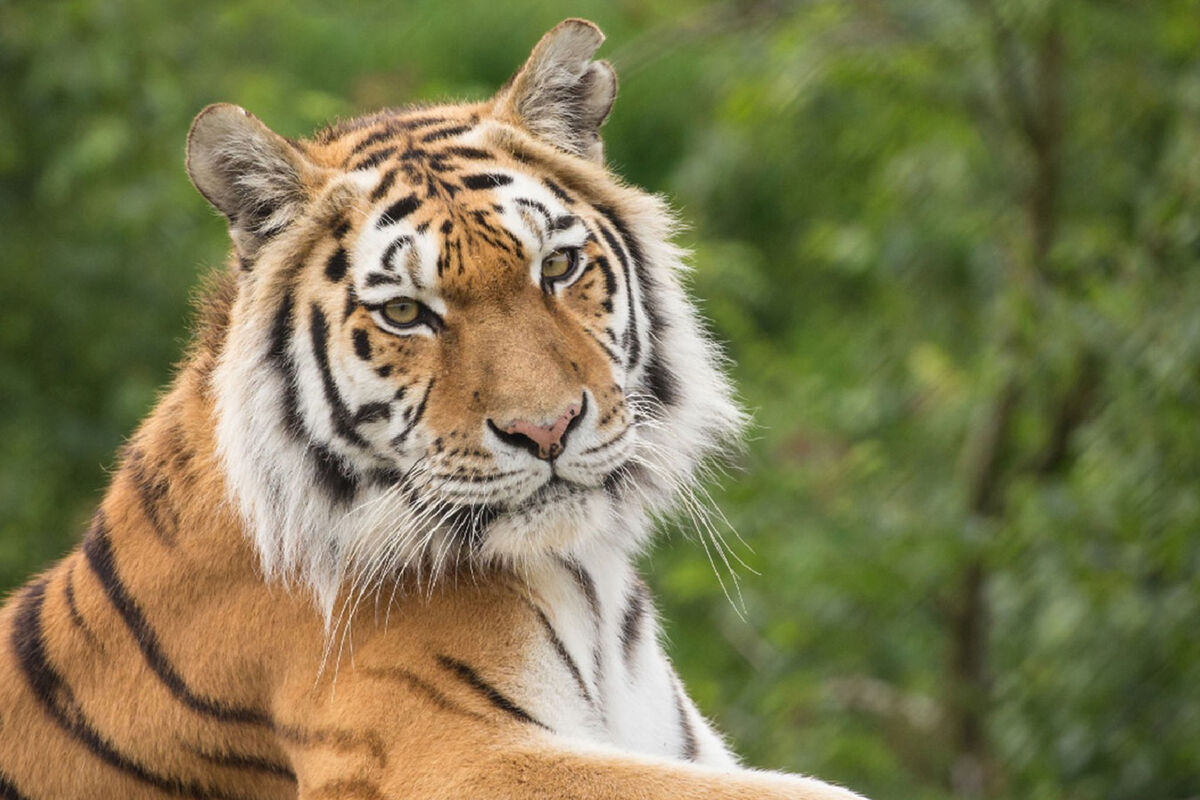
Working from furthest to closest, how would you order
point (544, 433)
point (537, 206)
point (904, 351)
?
point (904, 351)
point (537, 206)
point (544, 433)

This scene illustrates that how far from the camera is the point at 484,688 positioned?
246 centimetres

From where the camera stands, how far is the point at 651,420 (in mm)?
2727

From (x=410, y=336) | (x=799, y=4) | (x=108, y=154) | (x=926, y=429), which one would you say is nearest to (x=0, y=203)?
(x=108, y=154)

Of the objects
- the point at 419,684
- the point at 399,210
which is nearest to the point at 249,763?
the point at 419,684

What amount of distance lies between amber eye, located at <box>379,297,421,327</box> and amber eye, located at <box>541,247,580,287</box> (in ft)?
0.74

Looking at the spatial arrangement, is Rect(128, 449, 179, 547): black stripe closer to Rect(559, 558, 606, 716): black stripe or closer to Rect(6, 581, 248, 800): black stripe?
Rect(6, 581, 248, 800): black stripe

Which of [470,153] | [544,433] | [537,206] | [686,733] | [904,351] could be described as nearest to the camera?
[544,433]

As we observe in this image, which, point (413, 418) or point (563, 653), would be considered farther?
point (563, 653)

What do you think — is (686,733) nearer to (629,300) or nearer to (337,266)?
(629,300)

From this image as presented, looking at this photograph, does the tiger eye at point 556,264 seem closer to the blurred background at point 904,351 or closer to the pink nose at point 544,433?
the pink nose at point 544,433

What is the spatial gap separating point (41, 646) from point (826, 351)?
187 inches

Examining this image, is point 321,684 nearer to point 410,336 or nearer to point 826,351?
point 410,336

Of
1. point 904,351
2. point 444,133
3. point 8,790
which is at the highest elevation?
point 904,351

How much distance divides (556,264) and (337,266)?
0.37 metres
